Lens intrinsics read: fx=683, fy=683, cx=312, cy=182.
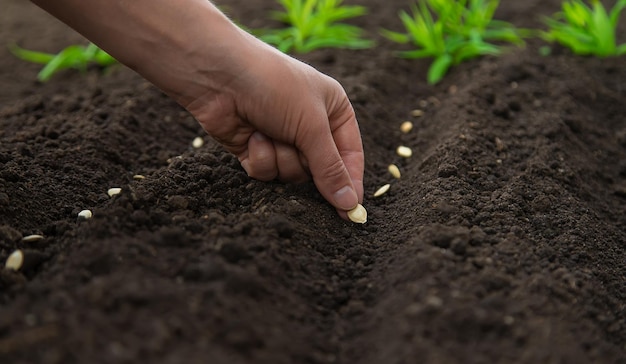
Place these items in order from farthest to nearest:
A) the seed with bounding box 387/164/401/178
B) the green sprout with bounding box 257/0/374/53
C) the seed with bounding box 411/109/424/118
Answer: the green sprout with bounding box 257/0/374/53 < the seed with bounding box 411/109/424/118 < the seed with bounding box 387/164/401/178

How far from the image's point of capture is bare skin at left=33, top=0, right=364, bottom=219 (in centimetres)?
181

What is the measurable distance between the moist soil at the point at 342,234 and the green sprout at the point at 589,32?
8.2 inches

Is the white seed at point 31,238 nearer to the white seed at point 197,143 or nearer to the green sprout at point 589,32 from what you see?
the white seed at point 197,143

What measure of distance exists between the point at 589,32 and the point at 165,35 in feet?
8.04

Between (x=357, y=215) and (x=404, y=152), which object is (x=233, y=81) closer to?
(x=357, y=215)

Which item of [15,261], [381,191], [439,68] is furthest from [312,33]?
[15,261]

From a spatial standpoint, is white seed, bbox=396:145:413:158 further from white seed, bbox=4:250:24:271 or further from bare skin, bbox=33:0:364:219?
white seed, bbox=4:250:24:271

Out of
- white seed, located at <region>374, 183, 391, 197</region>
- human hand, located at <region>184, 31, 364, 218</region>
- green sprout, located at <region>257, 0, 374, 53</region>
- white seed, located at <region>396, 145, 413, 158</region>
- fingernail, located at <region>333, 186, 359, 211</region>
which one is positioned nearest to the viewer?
human hand, located at <region>184, 31, 364, 218</region>

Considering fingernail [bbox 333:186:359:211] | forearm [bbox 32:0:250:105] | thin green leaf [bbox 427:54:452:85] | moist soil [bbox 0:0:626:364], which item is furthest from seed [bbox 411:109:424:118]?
forearm [bbox 32:0:250:105]

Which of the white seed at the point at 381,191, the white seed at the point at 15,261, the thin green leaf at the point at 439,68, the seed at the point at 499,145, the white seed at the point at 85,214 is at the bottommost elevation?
the thin green leaf at the point at 439,68

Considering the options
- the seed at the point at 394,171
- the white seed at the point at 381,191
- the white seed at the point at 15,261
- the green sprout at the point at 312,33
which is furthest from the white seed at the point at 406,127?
the white seed at the point at 15,261

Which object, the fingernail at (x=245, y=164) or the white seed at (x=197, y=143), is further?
the white seed at (x=197, y=143)

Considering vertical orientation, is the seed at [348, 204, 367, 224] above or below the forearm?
below

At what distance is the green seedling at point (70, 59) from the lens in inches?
134
